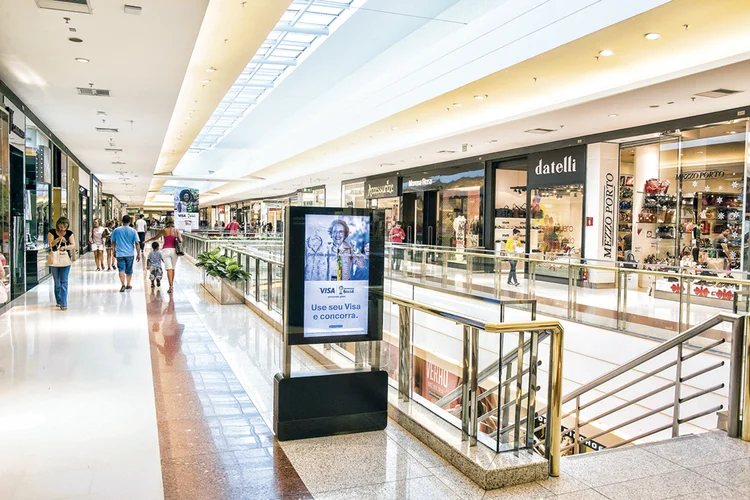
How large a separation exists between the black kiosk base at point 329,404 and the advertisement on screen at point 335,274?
0.94 feet

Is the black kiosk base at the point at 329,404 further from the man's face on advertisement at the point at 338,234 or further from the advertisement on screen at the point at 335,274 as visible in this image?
the man's face on advertisement at the point at 338,234

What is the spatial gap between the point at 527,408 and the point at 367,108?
46.3ft

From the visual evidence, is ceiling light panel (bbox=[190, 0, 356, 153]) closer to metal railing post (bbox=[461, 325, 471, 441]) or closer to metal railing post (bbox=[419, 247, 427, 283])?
metal railing post (bbox=[419, 247, 427, 283])

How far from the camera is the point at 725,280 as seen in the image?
709 centimetres

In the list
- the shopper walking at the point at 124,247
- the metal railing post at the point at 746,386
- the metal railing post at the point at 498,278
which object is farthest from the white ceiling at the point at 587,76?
the shopper walking at the point at 124,247

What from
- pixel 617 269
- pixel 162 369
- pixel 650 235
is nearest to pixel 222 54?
pixel 162 369

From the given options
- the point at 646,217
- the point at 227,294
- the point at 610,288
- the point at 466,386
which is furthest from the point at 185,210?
the point at 466,386

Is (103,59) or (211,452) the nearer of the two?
(211,452)

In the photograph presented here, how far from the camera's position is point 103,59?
869cm

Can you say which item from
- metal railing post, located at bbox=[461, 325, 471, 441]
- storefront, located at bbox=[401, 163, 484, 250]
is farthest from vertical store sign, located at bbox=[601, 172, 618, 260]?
metal railing post, located at bbox=[461, 325, 471, 441]

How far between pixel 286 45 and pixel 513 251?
8001 millimetres

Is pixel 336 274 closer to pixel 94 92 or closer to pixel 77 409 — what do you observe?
pixel 77 409

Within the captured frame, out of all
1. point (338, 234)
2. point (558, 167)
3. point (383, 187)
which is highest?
point (383, 187)

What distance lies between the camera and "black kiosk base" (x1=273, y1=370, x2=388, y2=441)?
4047 mm
